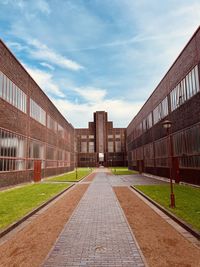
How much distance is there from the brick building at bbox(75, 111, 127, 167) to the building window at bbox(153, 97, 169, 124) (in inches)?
2858

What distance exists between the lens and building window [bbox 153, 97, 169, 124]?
1148 inches

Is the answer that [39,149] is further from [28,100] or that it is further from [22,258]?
[22,258]

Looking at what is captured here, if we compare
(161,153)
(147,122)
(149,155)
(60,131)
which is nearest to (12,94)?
(161,153)

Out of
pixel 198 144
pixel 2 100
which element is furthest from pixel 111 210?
pixel 2 100

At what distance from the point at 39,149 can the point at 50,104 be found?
29.4 feet

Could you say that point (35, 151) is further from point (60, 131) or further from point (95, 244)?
point (95, 244)

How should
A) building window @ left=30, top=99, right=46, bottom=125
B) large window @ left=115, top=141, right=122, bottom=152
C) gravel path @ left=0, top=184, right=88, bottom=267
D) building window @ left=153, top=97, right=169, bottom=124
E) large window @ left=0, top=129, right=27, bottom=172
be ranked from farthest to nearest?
large window @ left=115, top=141, right=122, bottom=152 < building window @ left=153, top=97, right=169, bottom=124 < building window @ left=30, top=99, right=46, bottom=125 < large window @ left=0, top=129, right=27, bottom=172 < gravel path @ left=0, top=184, right=88, bottom=267

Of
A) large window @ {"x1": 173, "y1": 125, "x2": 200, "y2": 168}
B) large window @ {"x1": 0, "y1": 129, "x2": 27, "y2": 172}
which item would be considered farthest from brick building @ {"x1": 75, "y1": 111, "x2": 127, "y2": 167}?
large window @ {"x1": 0, "y1": 129, "x2": 27, "y2": 172}

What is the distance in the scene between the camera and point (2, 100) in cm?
1988

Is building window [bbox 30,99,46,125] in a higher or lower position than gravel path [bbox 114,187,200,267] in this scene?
higher

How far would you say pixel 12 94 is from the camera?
864 inches

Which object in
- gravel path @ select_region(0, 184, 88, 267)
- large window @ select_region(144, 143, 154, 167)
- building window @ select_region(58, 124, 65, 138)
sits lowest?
gravel path @ select_region(0, 184, 88, 267)

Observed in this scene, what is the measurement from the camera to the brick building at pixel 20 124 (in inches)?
797

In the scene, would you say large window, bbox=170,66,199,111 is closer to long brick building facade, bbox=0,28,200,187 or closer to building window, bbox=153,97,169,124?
long brick building facade, bbox=0,28,200,187
